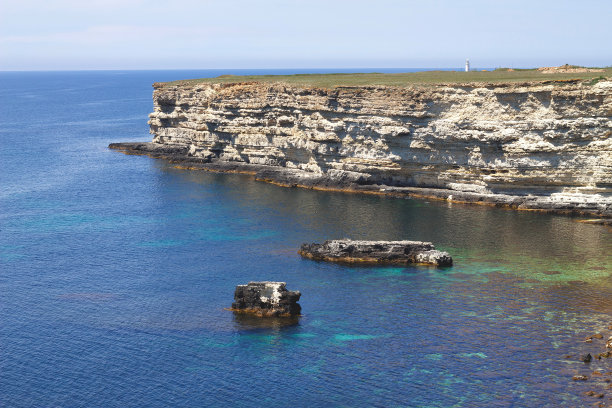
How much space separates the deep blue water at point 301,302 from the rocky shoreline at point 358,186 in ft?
9.16

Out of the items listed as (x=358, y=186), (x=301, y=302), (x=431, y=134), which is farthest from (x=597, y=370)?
(x=358, y=186)

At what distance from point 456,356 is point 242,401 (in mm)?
15521

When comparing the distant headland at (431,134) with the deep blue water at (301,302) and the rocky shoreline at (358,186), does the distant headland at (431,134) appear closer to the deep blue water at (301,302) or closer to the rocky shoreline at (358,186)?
the rocky shoreline at (358,186)

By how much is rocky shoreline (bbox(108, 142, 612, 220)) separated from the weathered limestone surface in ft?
79.3

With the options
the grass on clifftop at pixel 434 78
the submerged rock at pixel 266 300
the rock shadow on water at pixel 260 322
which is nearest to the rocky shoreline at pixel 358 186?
the grass on clifftop at pixel 434 78

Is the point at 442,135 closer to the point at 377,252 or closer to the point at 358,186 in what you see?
the point at 358,186

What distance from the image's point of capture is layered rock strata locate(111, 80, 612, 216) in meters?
82.2

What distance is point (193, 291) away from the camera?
193 feet

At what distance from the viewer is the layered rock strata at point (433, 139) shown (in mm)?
82188

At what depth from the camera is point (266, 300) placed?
5412 cm

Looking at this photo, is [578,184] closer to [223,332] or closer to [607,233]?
[607,233]

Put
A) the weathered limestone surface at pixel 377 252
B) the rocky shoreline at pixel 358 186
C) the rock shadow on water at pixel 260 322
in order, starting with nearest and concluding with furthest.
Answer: the rock shadow on water at pixel 260 322
the weathered limestone surface at pixel 377 252
the rocky shoreline at pixel 358 186

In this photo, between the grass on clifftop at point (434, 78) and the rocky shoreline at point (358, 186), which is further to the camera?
the grass on clifftop at point (434, 78)

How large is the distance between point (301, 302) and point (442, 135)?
138 ft
